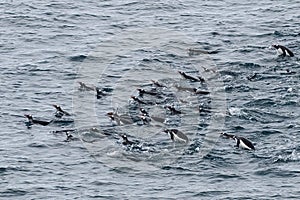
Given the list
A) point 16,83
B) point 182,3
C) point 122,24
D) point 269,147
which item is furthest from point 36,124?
point 182,3

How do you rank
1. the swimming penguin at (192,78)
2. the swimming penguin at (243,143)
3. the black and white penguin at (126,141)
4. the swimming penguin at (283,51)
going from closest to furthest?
1. the swimming penguin at (243,143)
2. the black and white penguin at (126,141)
3. the swimming penguin at (192,78)
4. the swimming penguin at (283,51)

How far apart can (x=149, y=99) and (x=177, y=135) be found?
678 cm

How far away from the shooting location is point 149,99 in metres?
56.1

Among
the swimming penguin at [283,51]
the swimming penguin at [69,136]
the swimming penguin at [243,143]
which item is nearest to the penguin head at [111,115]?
the swimming penguin at [69,136]

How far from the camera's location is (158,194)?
143 ft

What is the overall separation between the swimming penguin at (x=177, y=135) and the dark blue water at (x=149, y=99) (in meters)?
0.44

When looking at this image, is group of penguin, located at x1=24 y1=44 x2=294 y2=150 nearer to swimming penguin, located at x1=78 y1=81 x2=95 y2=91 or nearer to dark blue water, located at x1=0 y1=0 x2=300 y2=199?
swimming penguin, located at x1=78 y1=81 x2=95 y2=91

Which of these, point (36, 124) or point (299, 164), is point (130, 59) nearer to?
point (36, 124)

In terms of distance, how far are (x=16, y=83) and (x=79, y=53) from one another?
771 cm

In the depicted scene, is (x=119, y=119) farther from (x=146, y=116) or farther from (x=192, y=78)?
(x=192, y=78)

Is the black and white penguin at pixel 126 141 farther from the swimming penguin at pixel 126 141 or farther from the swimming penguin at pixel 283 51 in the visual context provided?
the swimming penguin at pixel 283 51

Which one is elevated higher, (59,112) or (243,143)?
(59,112)

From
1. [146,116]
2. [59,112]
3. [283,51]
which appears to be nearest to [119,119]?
[146,116]

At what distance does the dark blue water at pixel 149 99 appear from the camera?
148 ft
